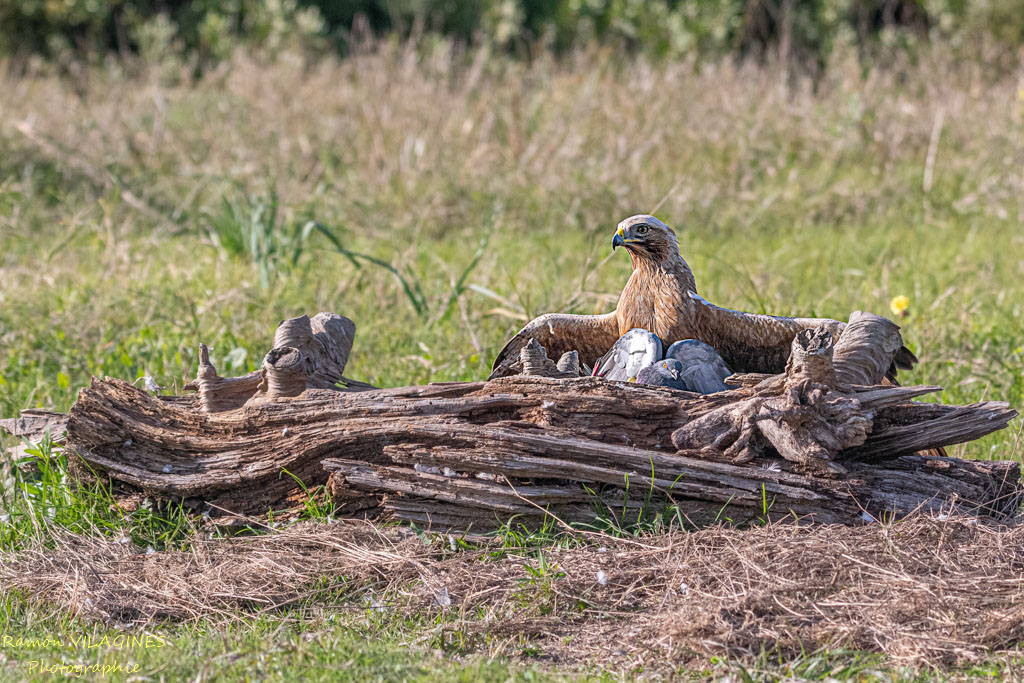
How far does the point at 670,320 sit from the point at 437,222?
4.91 metres

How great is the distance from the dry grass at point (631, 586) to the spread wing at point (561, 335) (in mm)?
866

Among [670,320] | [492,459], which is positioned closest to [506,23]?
[670,320]

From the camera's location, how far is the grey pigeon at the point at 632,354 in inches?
137

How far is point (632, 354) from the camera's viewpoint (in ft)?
11.5

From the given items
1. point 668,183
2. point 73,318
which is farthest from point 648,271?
point 668,183

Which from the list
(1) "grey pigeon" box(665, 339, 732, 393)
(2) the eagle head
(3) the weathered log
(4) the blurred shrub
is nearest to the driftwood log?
(3) the weathered log

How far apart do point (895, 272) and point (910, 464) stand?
3884 millimetres

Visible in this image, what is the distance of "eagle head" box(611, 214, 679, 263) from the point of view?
351 cm

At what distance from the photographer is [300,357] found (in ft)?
11.6

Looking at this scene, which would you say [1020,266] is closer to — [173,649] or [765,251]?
[765,251]

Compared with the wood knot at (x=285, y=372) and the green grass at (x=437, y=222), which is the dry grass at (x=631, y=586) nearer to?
the green grass at (x=437, y=222)

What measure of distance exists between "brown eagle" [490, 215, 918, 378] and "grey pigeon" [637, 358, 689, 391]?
0.53 feet

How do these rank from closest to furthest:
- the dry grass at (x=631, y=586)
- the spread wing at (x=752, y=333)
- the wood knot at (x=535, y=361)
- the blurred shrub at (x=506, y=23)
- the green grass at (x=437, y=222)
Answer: the dry grass at (x=631, y=586) → the wood knot at (x=535, y=361) → the spread wing at (x=752, y=333) → the green grass at (x=437, y=222) → the blurred shrub at (x=506, y=23)

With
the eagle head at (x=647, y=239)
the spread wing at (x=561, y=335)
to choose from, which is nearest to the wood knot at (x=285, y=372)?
the spread wing at (x=561, y=335)
